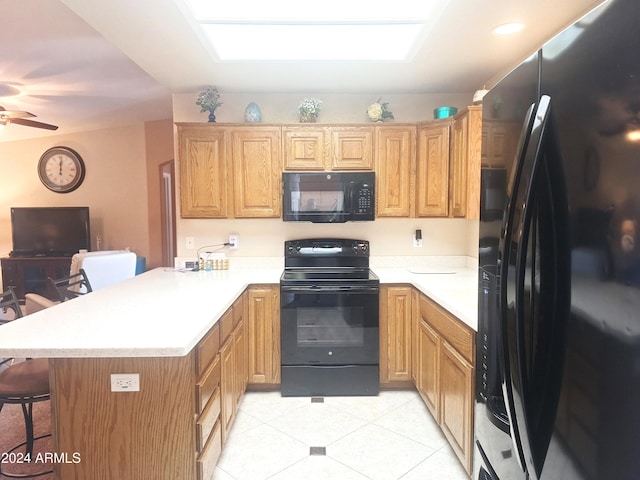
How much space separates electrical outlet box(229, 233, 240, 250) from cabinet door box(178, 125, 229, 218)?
315 millimetres

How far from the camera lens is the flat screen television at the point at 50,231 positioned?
5605mm

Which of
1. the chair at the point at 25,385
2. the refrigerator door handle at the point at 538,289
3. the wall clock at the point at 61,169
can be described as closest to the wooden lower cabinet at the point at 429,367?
the refrigerator door handle at the point at 538,289

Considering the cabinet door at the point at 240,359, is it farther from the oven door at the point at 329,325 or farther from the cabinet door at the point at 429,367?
the cabinet door at the point at 429,367

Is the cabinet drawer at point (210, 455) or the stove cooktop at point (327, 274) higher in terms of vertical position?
the stove cooktop at point (327, 274)

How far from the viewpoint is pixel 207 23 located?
6.72ft

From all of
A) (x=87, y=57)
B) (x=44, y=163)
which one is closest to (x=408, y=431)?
(x=87, y=57)

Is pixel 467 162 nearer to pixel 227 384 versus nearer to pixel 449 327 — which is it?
pixel 449 327

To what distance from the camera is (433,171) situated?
299 centimetres

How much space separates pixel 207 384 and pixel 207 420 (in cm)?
16

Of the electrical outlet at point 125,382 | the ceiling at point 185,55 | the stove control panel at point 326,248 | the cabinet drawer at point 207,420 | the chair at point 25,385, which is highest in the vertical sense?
the ceiling at point 185,55

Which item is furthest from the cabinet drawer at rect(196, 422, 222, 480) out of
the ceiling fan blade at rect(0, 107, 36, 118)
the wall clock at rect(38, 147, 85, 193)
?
the wall clock at rect(38, 147, 85, 193)

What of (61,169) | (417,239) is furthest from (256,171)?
(61,169)

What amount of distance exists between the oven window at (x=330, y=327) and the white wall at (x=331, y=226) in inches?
30.8

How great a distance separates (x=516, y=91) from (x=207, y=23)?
1.76 m
